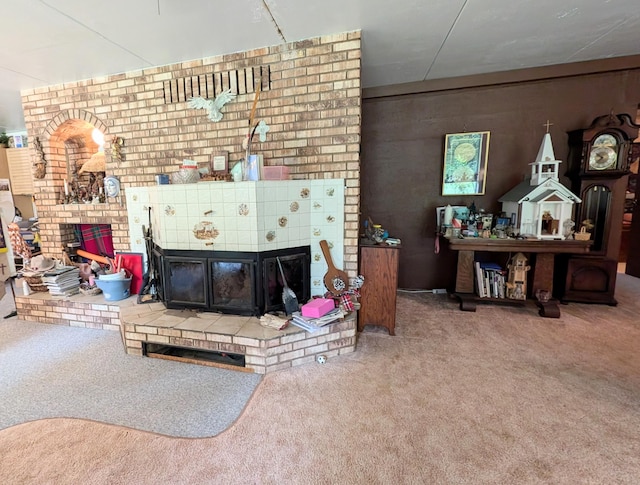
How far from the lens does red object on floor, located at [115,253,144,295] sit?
304 centimetres

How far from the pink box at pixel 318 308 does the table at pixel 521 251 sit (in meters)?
1.52

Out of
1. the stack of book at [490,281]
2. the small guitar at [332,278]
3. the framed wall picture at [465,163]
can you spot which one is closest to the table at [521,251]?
the stack of book at [490,281]

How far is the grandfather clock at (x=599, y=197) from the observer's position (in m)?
2.90

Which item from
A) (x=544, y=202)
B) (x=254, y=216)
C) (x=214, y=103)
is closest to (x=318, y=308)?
(x=254, y=216)

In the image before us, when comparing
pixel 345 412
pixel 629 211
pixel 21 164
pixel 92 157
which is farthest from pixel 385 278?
pixel 21 164

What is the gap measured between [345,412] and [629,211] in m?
5.95

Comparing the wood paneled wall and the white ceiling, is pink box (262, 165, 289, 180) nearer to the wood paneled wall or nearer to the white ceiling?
the white ceiling

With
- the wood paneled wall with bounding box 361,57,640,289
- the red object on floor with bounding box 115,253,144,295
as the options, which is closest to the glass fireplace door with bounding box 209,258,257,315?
the red object on floor with bounding box 115,253,144,295

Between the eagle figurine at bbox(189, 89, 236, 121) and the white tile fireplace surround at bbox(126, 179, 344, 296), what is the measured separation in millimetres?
748

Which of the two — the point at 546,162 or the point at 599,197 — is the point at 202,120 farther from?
the point at 599,197

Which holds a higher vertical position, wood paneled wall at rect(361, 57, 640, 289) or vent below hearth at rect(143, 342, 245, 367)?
wood paneled wall at rect(361, 57, 640, 289)

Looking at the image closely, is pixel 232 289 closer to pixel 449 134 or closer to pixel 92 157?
pixel 92 157

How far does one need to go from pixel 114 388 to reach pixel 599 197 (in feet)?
15.3

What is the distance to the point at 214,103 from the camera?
262 centimetres
